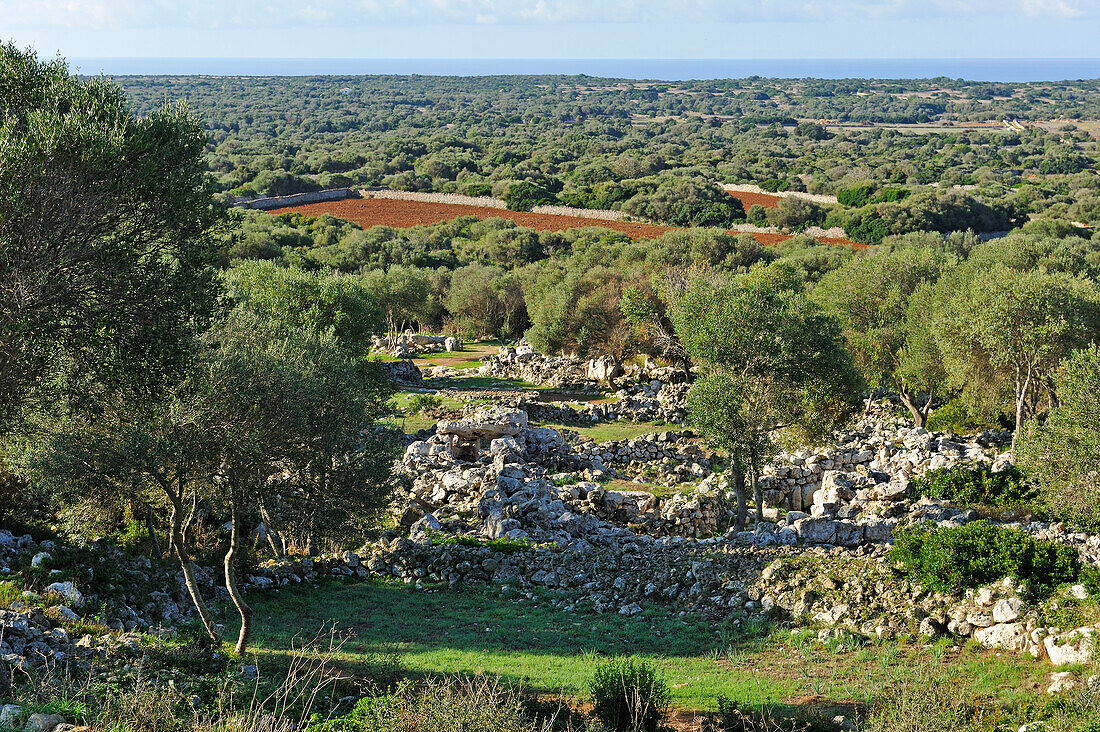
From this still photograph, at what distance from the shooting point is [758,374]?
755 inches

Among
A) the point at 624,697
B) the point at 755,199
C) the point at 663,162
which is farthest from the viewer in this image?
the point at 663,162

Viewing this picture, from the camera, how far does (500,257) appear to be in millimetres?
68750

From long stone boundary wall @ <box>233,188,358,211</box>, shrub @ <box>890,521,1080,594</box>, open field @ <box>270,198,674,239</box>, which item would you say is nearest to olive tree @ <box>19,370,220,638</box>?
shrub @ <box>890,521,1080,594</box>

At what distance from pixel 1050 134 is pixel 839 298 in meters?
158

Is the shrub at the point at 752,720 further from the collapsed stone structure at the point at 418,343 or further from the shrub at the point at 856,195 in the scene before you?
the shrub at the point at 856,195

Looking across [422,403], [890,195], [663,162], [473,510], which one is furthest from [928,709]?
[663,162]

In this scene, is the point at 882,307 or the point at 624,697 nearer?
the point at 624,697

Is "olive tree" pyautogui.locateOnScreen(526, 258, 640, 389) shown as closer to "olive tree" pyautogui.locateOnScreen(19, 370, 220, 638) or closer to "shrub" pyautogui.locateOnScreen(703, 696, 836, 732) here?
"olive tree" pyautogui.locateOnScreen(19, 370, 220, 638)

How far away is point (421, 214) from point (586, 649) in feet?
268

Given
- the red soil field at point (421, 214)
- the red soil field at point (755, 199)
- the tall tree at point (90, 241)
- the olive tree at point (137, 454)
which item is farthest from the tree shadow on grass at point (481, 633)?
the red soil field at point (755, 199)

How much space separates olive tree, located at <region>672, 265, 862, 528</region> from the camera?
1842cm

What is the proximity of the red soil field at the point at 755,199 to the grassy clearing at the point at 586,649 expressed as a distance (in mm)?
77524

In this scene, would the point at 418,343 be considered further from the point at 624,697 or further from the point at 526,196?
the point at 526,196

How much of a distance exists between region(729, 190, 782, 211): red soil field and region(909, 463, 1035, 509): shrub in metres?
68.9
